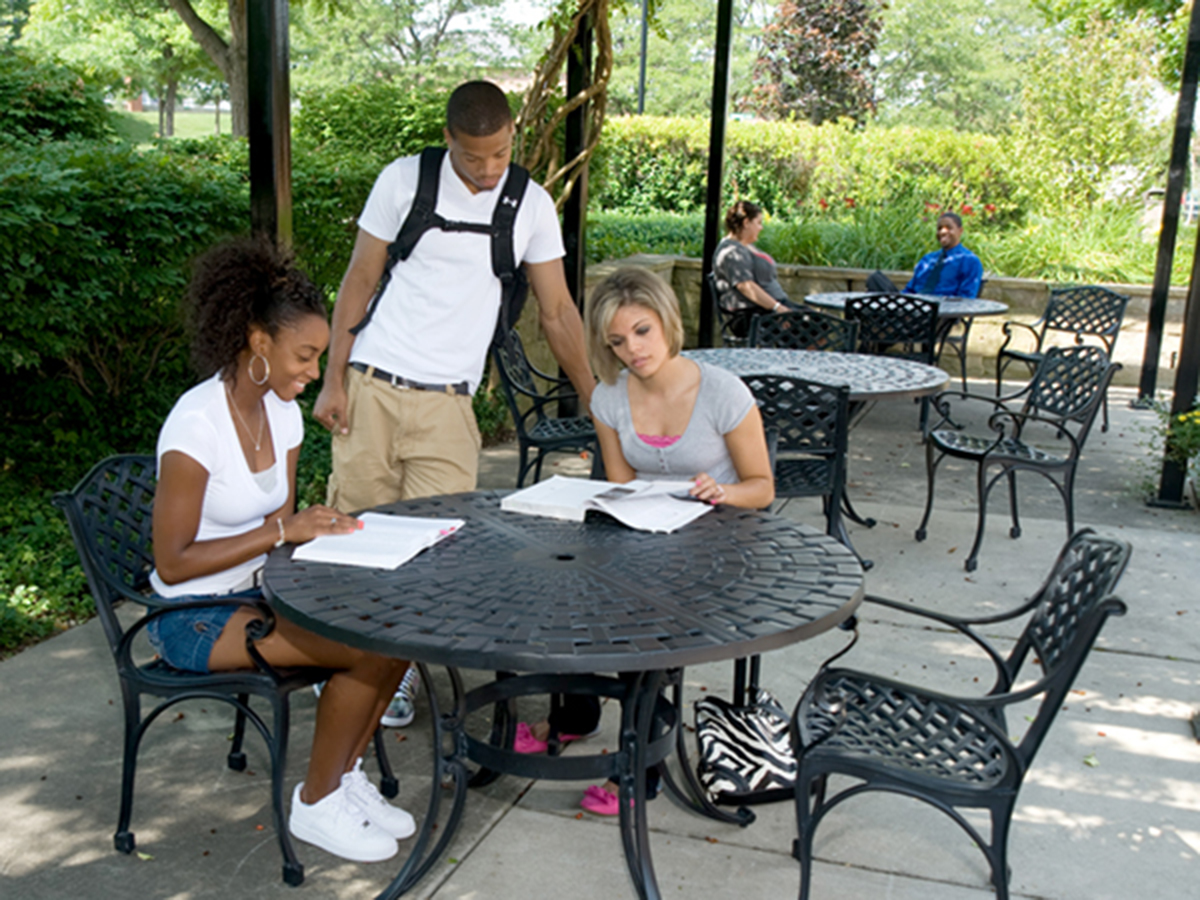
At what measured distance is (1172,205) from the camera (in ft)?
29.2

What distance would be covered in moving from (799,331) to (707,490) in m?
3.85

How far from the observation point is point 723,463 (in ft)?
11.3

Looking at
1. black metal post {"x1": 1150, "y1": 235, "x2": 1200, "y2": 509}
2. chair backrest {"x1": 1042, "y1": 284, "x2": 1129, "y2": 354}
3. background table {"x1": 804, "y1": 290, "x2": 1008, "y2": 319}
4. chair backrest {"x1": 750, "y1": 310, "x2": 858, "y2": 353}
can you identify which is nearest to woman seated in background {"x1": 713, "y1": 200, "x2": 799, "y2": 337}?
background table {"x1": 804, "y1": 290, "x2": 1008, "y2": 319}

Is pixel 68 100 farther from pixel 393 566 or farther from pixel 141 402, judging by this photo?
pixel 393 566

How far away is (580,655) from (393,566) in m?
0.63

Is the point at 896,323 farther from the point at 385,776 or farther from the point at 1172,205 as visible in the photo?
the point at 385,776

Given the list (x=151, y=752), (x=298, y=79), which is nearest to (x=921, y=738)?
(x=151, y=752)

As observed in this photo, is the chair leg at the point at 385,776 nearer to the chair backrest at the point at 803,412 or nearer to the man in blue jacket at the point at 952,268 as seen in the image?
the chair backrest at the point at 803,412

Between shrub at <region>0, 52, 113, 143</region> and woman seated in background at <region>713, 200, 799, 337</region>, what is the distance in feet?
18.2

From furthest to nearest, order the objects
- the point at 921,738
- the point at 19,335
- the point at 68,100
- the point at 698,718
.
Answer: the point at 68,100 < the point at 19,335 < the point at 698,718 < the point at 921,738

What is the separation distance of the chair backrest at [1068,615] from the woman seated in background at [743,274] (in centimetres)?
591

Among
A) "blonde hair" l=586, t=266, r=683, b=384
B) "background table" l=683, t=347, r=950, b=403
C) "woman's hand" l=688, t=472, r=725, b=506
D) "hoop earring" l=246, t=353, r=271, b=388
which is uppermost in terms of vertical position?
"blonde hair" l=586, t=266, r=683, b=384

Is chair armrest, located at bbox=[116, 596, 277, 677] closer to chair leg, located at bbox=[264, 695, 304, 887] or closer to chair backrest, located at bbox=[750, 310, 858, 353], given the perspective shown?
chair leg, located at bbox=[264, 695, 304, 887]

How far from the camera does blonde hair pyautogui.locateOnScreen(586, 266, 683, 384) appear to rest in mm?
3299
